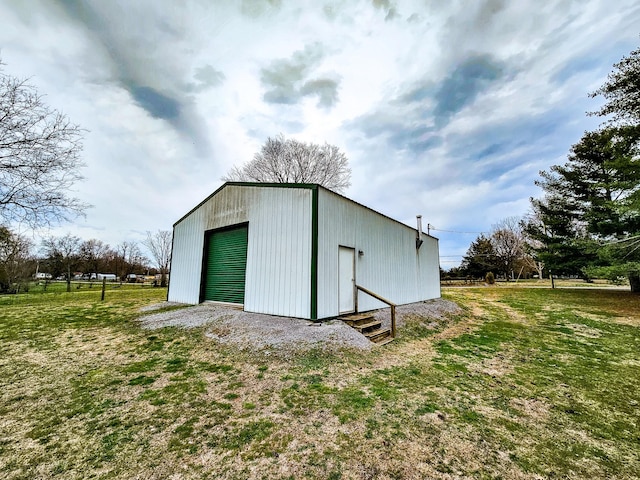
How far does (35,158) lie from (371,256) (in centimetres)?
973

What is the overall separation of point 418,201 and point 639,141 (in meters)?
11.0

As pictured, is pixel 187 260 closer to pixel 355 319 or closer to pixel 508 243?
pixel 355 319

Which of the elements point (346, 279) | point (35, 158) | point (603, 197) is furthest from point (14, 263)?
point (603, 197)

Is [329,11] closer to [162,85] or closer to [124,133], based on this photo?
[162,85]

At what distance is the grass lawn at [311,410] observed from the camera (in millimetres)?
2236

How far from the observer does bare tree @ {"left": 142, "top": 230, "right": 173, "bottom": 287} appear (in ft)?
103

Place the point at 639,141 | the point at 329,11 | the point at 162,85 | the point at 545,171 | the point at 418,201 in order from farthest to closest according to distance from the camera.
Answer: the point at 418,201 → the point at 545,171 → the point at 639,141 → the point at 162,85 → the point at 329,11

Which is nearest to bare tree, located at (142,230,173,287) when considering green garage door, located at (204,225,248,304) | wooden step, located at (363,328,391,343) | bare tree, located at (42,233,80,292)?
bare tree, located at (42,233,80,292)

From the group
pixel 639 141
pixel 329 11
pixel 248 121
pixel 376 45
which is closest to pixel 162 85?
pixel 248 121

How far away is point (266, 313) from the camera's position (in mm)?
7414

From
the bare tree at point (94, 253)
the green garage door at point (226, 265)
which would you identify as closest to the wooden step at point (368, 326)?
the green garage door at point (226, 265)

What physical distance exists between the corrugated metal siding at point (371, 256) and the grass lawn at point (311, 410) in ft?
8.06

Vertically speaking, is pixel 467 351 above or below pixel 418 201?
below

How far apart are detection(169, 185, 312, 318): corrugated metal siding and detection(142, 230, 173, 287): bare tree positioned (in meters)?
26.2
